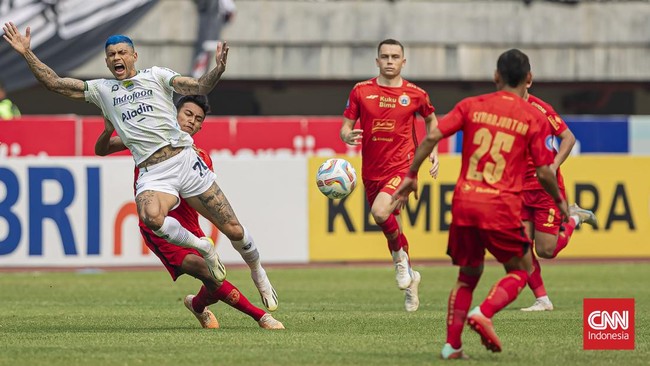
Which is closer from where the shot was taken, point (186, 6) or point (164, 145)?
point (164, 145)

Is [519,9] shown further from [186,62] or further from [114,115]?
[114,115]

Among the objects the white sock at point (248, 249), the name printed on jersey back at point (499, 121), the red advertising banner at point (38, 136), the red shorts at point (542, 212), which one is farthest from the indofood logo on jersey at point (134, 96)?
the red advertising banner at point (38, 136)

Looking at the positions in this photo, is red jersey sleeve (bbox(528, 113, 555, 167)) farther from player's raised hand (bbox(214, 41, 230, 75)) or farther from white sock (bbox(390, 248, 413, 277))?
white sock (bbox(390, 248, 413, 277))

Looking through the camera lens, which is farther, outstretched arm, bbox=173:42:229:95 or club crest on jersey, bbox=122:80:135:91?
club crest on jersey, bbox=122:80:135:91

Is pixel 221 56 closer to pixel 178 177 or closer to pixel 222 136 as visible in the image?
pixel 178 177

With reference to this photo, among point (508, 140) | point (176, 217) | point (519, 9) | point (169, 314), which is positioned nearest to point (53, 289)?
point (169, 314)

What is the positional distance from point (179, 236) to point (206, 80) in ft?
3.97

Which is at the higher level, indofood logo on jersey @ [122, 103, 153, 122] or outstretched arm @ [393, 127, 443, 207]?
indofood logo on jersey @ [122, 103, 153, 122]

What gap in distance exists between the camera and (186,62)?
28.1 m

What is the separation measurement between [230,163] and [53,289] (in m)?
4.23

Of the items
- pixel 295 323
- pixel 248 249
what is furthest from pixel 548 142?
pixel 295 323

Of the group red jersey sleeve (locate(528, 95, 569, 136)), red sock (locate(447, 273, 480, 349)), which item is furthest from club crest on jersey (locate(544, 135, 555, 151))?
red sock (locate(447, 273, 480, 349))

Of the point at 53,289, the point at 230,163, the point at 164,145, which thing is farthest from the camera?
the point at 230,163

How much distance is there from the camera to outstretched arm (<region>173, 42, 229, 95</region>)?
10.4 meters
